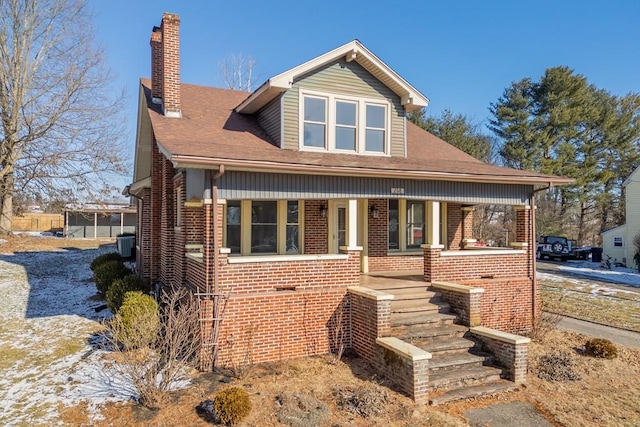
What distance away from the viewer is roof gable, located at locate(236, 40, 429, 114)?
30.9ft

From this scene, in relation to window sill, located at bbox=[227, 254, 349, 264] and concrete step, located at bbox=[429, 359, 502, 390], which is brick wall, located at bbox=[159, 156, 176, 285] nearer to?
window sill, located at bbox=[227, 254, 349, 264]

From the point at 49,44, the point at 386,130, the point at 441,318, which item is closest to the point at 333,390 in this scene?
the point at 441,318

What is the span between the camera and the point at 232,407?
5.21 m

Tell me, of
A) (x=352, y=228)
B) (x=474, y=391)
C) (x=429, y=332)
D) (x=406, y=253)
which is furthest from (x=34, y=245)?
(x=474, y=391)

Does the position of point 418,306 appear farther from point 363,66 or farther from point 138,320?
point 363,66

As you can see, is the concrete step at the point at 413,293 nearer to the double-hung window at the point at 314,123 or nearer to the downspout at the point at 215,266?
the downspout at the point at 215,266

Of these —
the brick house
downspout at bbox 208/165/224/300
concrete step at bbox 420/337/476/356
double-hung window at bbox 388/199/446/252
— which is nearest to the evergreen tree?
the brick house

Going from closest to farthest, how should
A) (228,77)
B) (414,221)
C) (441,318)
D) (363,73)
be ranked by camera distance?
(441,318) < (363,73) < (414,221) < (228,77)

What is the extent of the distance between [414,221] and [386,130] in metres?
3.25

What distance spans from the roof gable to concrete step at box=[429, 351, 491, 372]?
6.24 m

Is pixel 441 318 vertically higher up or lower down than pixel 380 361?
higher up

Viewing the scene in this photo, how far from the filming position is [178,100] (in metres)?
10.6

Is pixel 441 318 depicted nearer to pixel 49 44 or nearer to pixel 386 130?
pixel 386 130

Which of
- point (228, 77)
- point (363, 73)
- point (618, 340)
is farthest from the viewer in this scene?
point (228, 77)
